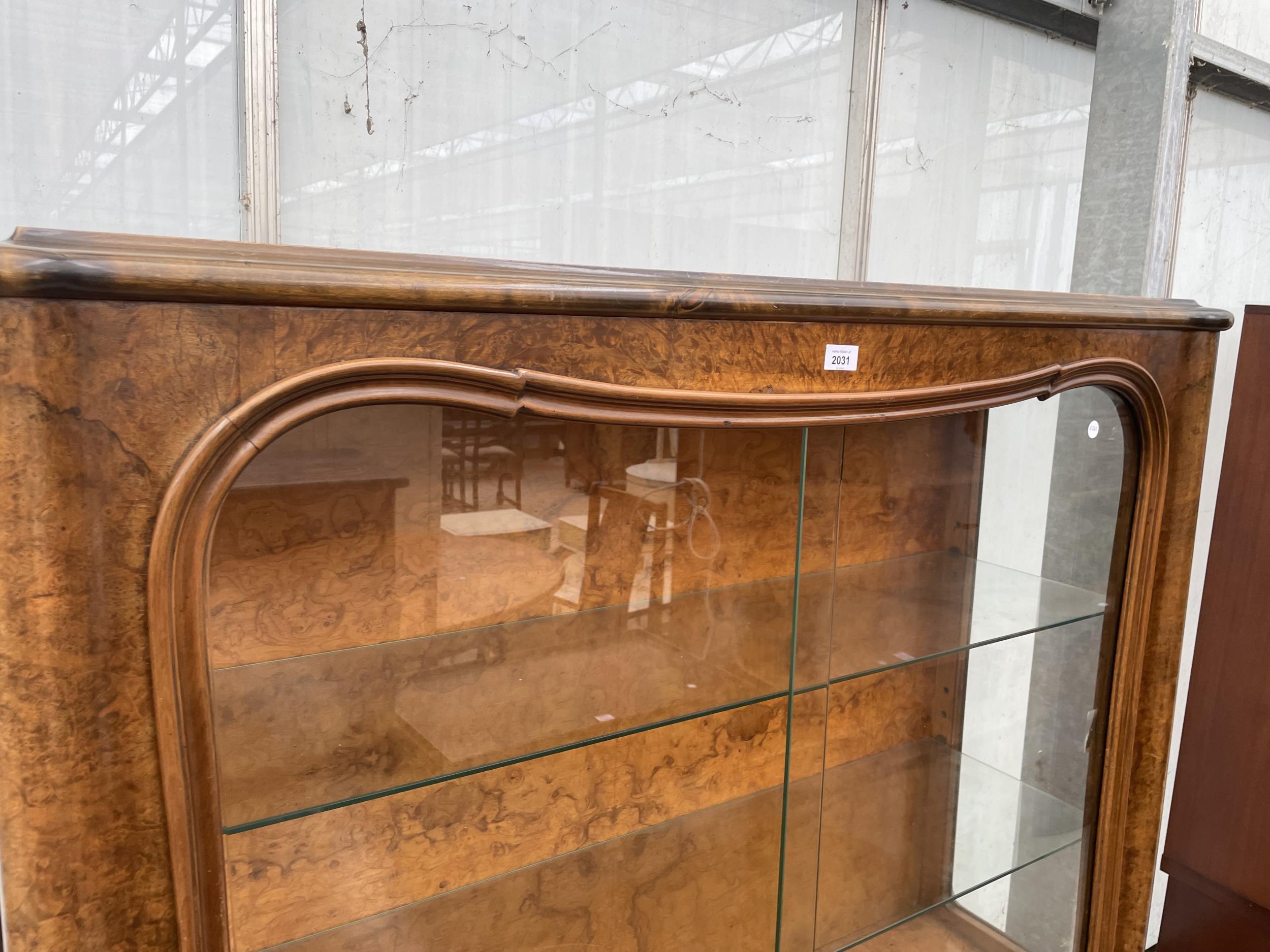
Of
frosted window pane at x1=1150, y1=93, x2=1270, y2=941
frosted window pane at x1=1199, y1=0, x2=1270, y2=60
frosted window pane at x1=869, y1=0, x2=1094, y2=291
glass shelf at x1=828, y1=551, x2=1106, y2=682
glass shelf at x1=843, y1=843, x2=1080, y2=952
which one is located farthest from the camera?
frosted window pane at x1=1150, y1=93, x2=1270, y2=941

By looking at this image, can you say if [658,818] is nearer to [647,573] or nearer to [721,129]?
[647,573]

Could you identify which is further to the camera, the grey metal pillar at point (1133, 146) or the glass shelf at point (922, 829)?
the grey metal pillar at point (1133, 146)

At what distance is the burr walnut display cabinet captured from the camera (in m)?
0.59

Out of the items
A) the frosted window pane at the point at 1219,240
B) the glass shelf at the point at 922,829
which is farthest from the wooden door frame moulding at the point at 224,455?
the frosted window pane at the point at 1219,240

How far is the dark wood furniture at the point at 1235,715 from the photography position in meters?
1.59

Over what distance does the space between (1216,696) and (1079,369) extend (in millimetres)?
1020

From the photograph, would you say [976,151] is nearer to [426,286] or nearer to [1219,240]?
[1219,240]

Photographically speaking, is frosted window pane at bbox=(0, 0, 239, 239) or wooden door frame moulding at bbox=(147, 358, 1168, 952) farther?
frosted window pane at bbox=(0, 0, 239, 239)

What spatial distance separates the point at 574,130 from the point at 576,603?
63cm

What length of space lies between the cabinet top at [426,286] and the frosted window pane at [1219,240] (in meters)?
1.39

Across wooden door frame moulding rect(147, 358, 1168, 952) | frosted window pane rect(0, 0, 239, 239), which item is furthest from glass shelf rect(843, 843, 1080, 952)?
frosted window pane rect(0, 0, 239, 239)

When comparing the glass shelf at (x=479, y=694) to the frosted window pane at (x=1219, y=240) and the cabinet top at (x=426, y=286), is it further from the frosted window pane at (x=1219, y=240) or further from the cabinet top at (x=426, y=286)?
the frosted window pane at (x=1219, y=240)

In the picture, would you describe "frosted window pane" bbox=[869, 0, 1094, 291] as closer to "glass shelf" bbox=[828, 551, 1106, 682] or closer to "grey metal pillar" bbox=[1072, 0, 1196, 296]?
"grey metal pillar" bbox=[1072, 0, 1196, 296]

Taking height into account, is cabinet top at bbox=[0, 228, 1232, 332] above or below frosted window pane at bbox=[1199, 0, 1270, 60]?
below
